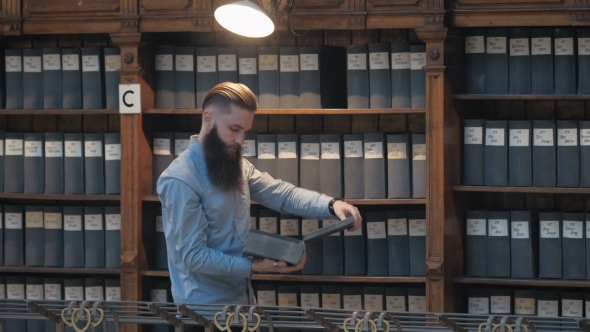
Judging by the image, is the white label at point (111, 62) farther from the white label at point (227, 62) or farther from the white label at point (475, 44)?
the white label at point (475, 44)

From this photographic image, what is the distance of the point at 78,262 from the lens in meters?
3.79

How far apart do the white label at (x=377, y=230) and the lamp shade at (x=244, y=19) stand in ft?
3.13

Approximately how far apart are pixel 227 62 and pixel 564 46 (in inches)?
53.9

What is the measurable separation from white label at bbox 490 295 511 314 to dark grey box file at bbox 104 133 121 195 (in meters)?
1.64

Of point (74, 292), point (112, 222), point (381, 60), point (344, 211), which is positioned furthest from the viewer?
point (74, 292)

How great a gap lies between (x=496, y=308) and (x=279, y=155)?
3.60 feet

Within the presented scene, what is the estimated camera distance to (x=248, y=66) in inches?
144

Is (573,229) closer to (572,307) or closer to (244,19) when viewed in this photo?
(572,307)

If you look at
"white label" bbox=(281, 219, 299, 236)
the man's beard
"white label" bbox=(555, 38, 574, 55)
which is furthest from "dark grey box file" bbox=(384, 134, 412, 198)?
the man's beard

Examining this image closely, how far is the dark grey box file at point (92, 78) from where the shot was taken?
3.74m

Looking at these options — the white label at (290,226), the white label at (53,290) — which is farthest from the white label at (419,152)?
the white label at (53,290)

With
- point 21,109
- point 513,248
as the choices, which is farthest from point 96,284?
point 513,248

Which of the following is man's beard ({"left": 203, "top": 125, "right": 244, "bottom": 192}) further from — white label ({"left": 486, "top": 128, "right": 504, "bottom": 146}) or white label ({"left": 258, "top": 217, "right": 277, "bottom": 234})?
white label ({"left": 486, "top": 128, "right": 504, "bottom": 146})

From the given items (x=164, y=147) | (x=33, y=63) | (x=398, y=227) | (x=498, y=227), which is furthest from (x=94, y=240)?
(x=498, y=227)
